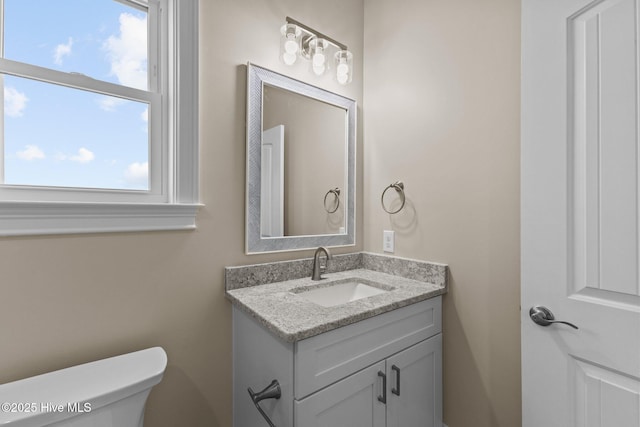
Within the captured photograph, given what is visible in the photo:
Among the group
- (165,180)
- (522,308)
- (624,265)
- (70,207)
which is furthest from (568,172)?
(70,207)

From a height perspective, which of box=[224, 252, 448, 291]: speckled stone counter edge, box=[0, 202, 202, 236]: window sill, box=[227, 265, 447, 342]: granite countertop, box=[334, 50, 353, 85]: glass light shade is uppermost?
box=[334, 50, 353, 85]: glass light shade

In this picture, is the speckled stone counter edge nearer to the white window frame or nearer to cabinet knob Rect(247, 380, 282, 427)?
the white window frame

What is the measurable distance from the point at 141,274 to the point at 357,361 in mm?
868

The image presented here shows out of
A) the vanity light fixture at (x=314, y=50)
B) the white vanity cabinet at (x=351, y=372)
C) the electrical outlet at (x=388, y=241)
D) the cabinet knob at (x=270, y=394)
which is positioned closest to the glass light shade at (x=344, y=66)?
the vanity light fixture at (x=314, y=50)

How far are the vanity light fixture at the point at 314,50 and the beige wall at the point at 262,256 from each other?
0.21ft

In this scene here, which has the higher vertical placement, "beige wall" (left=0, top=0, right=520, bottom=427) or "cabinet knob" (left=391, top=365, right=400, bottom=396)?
"beige wall" (left=0, top=0, right=520, bottom=427)

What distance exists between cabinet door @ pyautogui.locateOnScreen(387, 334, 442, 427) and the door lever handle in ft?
1.51

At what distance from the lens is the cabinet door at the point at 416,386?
1142mm

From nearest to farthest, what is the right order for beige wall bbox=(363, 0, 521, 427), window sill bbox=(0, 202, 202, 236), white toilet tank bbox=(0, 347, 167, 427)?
white toilet tank bbox=(0, 347, 167, 427), window sill bbox=(0, 202, 202, 236), beige wall bbox=(363, 0, 521, 427)

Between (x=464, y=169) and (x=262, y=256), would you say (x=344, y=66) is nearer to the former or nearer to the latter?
(x=464, y=169)

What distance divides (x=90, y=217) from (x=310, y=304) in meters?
0.84

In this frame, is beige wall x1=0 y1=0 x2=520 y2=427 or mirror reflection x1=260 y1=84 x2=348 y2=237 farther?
mirror reflection x1=260 y1=84 x2=348 y2=237

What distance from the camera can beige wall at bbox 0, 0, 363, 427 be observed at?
0.92 m

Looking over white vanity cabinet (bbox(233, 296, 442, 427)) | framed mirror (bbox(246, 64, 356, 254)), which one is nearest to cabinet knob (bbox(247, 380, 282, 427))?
white vanity cabinet (bbox(233, 296, 442, 427))
